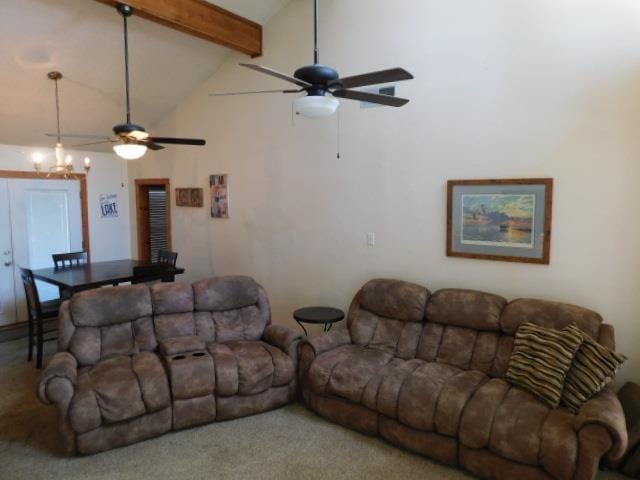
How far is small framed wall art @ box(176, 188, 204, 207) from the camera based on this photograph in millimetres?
5844

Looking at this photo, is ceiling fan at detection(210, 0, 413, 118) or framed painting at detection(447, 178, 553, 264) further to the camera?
framed painting at detection(447, 178, 553, 264)

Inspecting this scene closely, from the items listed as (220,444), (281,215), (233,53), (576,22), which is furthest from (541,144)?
(233,53)

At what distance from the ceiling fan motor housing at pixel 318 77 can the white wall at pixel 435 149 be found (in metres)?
1.64

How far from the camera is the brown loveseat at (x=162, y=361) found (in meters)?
2.86

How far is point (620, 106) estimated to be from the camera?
2979 millimetres

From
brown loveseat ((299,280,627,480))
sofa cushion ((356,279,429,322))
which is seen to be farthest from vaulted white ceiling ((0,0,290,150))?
brown loveseat ((299,280,627,480))

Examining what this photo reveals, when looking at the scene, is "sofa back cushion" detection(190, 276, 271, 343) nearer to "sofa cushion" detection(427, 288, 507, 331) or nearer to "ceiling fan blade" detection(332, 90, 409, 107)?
"sofa cushion" detection(427, 288, 507, 331)

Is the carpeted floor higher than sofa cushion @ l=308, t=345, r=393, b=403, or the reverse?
sofa cushion @ l=308, t=345, r=393, b=403

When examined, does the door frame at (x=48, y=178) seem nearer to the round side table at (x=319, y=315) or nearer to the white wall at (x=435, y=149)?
the white wall at (x=435, y=149)

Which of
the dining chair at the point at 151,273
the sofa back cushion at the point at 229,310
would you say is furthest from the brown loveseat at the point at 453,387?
the dining chair at the point at 151,273

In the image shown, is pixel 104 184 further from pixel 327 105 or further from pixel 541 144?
pixel 541 144

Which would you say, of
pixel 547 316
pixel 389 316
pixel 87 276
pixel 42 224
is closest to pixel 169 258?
pixel 87 276

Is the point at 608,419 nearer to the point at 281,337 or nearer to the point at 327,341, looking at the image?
the point at 327,341

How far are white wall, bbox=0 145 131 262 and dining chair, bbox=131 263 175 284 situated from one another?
1.93 m
